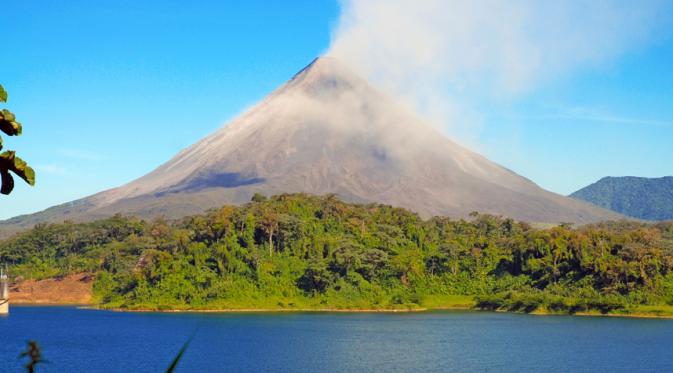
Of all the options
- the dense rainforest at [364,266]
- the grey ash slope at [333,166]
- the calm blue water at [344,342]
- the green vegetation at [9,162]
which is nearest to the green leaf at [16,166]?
the green vegetation at [9,162]

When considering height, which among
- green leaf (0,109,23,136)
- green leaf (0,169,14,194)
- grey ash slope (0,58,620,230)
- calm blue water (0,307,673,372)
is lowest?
calm blue water (0,307,673,372)

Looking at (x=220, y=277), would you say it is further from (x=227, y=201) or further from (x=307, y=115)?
(x=307, y=115)

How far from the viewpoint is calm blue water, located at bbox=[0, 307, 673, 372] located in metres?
32.7

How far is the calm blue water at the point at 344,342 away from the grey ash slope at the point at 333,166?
258 ft

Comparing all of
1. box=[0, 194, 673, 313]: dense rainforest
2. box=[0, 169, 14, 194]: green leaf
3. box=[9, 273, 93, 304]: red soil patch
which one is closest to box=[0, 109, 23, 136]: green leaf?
box=[0, 169, 14, 194]: green leaf

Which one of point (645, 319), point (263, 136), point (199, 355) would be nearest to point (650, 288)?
point (645, 319)

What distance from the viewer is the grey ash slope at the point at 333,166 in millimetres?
142750

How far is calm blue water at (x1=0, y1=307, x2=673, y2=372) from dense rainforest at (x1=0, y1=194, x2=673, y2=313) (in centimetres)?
489

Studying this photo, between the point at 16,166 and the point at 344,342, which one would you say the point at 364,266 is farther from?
the point at 16,166

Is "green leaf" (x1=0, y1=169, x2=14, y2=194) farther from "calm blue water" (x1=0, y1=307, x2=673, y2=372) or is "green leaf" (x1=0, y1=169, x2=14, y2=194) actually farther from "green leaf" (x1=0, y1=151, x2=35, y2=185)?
"calm blue water" (x1=0, y1=307, x2=673, y2=372)

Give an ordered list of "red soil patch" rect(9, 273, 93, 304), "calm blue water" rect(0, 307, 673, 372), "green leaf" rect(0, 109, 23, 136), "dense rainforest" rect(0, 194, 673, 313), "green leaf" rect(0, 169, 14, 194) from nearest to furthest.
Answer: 1. "green leaf" rect(0, 109, 23, 136)
2. "green leaf" rect(0, 169, 14, 194)
3. "calm blue water" rect(0, 307, 673, 372)
4. "dense rainforest" rect(0, 194, 673, 313)
5. "red soil patch" rect(9, 273, 93, 304)

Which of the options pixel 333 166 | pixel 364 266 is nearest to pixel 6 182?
pixel 364 266

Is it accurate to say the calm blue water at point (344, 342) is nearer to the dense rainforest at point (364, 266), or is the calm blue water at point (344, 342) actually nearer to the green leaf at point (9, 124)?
the dense rainforest at point (364, 266)

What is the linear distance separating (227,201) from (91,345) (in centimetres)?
9276
